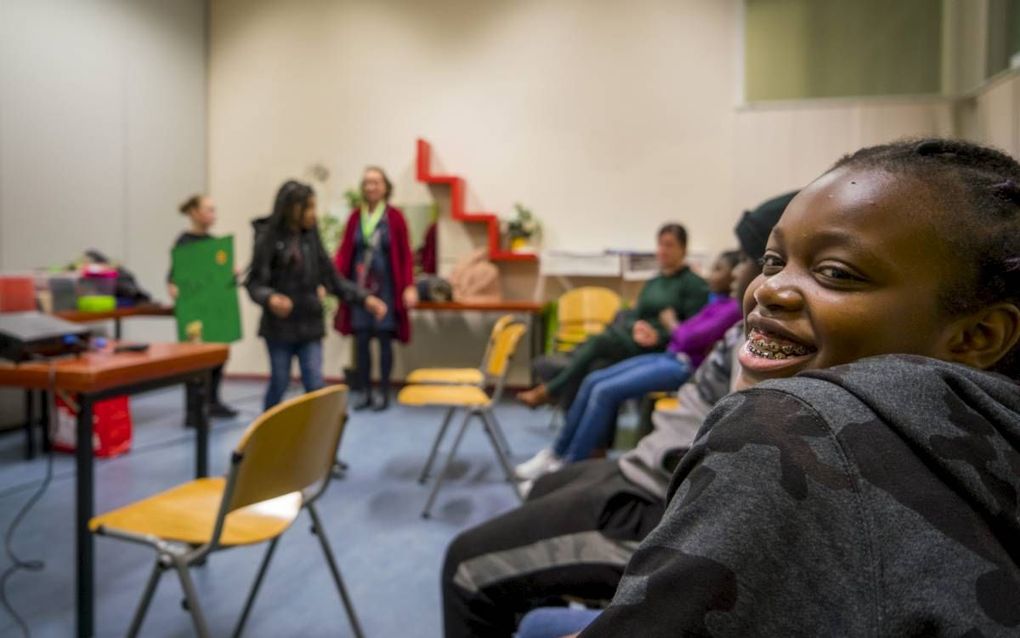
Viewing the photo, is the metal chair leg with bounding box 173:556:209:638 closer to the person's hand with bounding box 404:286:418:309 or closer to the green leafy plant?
the person's hand with bounding box 404:286:418:309

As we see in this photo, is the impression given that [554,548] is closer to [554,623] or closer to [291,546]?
[554,623]

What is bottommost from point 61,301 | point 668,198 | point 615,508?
point 615,508

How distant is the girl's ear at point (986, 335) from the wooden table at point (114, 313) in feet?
12.1

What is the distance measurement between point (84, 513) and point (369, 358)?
3056 mm

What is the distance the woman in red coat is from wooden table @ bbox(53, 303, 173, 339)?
1.16m

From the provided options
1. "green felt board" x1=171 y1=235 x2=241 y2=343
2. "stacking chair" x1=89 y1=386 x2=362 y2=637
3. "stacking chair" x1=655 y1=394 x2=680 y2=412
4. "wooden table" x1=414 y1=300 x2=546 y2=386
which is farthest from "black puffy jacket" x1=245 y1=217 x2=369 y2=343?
"wooden table" x1=414 y1=300 x2=546 y2=386

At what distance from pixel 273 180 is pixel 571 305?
2.78 m

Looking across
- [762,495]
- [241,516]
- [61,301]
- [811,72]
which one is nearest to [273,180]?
[61,301]

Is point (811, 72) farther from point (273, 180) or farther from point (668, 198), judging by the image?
point (273, 180)

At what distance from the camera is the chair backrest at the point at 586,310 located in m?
4.93

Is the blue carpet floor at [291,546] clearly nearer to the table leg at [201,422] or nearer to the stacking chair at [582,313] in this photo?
the table leg at [201,422]

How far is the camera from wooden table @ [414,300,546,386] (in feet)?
16.4

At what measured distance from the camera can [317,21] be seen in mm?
5836

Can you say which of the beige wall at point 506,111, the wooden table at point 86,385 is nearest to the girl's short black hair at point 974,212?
the wooden table at point 86,385
